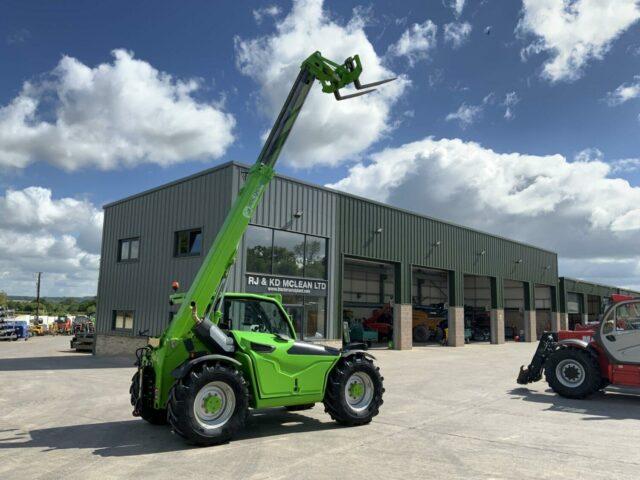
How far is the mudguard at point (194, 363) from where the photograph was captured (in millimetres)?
6832

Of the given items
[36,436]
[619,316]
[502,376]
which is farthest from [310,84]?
[502,376]

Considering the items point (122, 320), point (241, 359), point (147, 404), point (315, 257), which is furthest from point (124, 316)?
point (241, 359)

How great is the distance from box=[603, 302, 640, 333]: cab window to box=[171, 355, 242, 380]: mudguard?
28.3ft

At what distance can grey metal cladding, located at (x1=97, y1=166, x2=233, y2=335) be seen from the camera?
63.8 ft

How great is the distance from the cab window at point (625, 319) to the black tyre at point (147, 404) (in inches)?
373

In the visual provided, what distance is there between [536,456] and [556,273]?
4162cm

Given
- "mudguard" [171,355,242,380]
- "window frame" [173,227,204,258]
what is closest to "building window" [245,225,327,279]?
"window frame" [173,227,204,258]

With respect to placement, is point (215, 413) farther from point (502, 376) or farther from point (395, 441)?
point (502, 376)

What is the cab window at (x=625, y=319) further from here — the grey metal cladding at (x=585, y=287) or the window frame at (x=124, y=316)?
the grey metal cladding at (x=585, y=287)

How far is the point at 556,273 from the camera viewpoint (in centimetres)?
4428

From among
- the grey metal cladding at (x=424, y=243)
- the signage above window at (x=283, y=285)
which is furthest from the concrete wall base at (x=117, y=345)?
the grey metal cladding at (x=424, y=243)

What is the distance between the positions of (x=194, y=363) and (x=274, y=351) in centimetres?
129

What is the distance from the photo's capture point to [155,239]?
21875 millimetres

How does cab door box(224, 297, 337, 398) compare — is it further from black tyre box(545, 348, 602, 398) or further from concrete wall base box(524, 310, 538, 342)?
concrete wall base box(524, 310, 538, 342)
